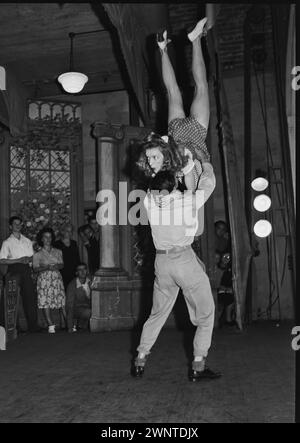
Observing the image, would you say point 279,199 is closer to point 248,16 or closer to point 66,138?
point 248,16

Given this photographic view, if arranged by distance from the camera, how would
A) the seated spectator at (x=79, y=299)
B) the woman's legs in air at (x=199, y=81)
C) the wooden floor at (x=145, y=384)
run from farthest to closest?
the seated spectator at (x=79, y=299) → the woman's legs in air at (x=199, y=81) → the wooden floor at (x=145, y=384)

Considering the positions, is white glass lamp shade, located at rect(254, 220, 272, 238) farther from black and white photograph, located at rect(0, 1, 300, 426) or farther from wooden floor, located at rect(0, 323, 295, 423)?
wooden floor, located at rect(0, 323, 295, 423)

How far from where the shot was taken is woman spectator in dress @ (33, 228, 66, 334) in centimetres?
619

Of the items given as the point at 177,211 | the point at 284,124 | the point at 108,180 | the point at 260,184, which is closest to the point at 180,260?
the point at 177,211

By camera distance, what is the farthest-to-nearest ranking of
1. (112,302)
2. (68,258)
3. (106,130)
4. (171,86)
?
1. (68,258)
2. (106,130)
3. (112,302)
4. (171,86)

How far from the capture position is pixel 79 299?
6.23 m

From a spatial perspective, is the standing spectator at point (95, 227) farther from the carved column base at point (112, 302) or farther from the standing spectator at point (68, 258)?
the carved column base at point (112, 302)

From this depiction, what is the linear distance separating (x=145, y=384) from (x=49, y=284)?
3350 mm

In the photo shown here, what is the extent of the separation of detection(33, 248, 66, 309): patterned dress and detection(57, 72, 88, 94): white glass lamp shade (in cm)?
247

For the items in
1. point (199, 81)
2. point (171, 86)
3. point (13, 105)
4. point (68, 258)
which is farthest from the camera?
point (13, 105)

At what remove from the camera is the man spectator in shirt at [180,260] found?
3100 mm

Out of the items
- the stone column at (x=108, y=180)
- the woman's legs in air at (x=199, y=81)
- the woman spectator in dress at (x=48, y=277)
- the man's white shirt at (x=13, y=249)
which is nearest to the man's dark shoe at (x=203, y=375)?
the woman's legs in air at (x=199, y=81)

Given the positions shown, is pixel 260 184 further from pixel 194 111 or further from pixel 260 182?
pixel 194 111

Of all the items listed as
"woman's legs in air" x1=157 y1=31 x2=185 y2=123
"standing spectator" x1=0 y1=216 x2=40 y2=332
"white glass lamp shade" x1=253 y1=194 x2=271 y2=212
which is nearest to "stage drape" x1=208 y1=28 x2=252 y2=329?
"woman's legs in air" x1=157 y1=31 x2=185 y2=123
